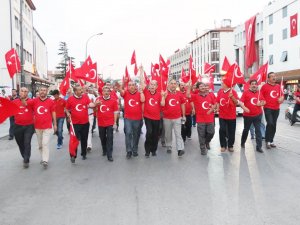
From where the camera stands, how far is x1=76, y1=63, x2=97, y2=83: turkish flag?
9719 mm

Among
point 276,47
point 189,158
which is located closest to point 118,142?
point 189,158

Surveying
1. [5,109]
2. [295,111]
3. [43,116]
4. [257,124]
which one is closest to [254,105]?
[257,124]

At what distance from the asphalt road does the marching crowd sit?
353mm

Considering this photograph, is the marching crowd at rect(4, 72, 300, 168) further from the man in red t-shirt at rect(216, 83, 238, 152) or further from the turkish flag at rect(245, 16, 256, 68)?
the turkish flag at rect(245, 16, 256, 68)

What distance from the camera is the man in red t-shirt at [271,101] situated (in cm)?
937

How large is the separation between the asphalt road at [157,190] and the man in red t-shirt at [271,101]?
706 mm

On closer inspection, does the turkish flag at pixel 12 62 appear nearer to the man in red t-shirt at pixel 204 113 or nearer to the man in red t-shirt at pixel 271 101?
the man in red t-shirt at pixel 204 113

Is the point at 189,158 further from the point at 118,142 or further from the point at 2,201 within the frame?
the point at 2,201

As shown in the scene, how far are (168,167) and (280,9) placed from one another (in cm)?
4758

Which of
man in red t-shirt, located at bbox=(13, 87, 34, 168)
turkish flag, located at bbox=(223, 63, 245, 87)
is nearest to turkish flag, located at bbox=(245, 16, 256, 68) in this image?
turkish flag, located at bbox=(223, 63, 245, 87)

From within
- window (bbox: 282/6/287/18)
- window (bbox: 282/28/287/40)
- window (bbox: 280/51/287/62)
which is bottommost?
window (bbox: 280/51/287/62)

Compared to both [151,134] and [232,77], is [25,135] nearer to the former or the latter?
[151,134]

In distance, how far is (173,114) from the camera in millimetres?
8852

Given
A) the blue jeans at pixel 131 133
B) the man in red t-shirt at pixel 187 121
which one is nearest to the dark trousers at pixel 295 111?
the man in red t-shirt at pixel 187 121
